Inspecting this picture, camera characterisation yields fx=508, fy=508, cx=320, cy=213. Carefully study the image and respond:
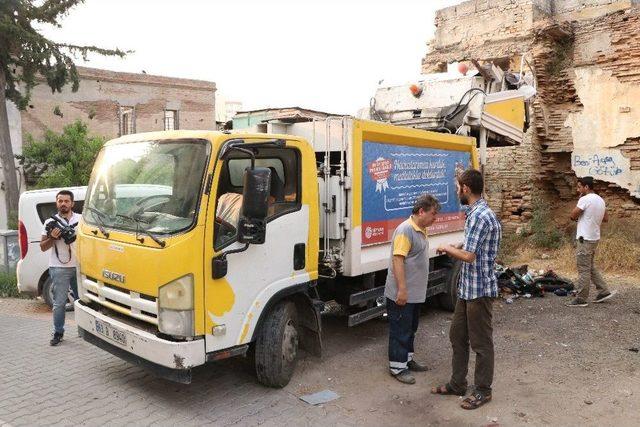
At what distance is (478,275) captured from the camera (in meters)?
3.96

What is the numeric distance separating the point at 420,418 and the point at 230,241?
6.65 feet

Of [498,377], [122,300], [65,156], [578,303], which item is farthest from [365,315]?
[65,156]

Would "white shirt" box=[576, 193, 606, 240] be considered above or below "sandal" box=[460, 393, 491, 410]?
above

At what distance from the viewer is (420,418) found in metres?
3.98

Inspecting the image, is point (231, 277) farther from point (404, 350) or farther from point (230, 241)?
point (404, 350)

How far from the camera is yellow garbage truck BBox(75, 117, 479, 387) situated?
3709mm

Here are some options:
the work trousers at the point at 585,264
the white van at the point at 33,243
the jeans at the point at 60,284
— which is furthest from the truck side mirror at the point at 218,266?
the work trousers at the point at 585,264

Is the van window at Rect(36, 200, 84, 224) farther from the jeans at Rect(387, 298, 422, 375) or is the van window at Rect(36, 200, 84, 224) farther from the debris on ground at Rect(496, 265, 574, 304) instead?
the debris on ground at Rect(496, 265, 574, 304)

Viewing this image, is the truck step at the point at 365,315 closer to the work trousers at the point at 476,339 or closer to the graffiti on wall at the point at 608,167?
the work trousers at the point at 476,339

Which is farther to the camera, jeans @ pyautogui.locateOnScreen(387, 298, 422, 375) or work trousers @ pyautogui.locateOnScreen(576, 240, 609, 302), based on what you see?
work trousers @ pyautogui.locateOnScreen(576, 240, 609, 302)

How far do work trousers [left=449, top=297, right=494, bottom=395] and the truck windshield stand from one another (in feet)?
7.50

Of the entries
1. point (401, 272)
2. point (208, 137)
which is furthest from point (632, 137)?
point (208, 137)

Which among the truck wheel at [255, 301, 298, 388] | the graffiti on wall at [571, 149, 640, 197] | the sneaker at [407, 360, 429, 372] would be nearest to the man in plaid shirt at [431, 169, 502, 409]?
the sneaker at [407, 360, 429, 372]

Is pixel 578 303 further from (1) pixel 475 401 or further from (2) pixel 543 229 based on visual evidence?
(2) pixel 543 229
